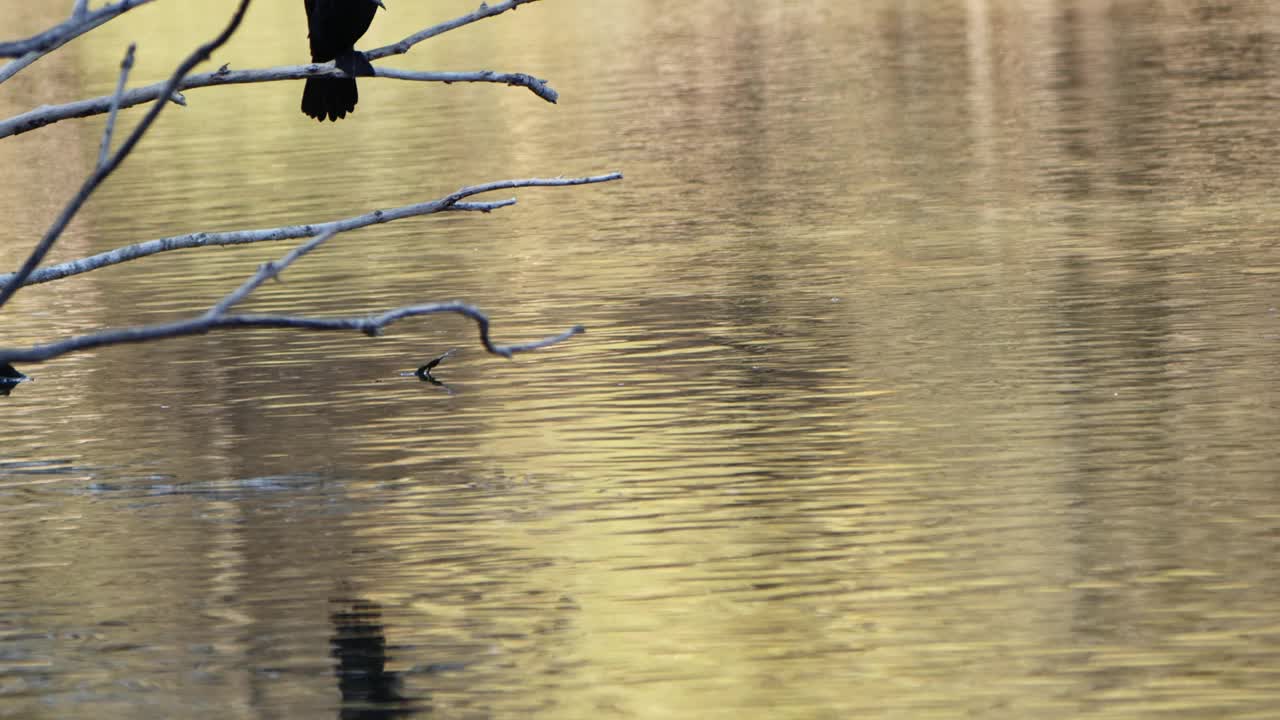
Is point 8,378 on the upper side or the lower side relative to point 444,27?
lower

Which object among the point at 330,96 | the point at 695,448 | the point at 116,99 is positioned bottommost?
the point at 695,448

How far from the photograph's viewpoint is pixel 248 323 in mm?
5723

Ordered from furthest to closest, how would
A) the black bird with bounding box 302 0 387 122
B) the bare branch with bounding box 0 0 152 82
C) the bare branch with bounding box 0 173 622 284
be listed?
the black bird with bounding box 302 0 387 122 → the bare branch with bounding box 0 173 622 284 → the bare branch with bounding box 0 0 152 82

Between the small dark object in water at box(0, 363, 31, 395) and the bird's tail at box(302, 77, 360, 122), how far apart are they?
1521mm

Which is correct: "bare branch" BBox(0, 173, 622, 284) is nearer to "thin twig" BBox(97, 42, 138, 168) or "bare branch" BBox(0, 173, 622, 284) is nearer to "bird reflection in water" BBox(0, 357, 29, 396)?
"bird reflection in water" BBox(0, 357, 29, 396)

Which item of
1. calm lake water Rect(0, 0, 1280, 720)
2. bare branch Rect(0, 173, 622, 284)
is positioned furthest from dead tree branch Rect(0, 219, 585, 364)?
calm lake water Rect(0, 0, 1280, 720)

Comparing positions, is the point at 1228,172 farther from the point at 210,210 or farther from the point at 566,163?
the point at 210,210

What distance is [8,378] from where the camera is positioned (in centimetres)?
1094

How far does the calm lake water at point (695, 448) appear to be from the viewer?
7645mm

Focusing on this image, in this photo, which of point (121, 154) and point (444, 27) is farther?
point (444, 27)

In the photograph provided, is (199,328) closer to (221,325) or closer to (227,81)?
(221,325)

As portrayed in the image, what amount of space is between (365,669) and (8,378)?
376cm

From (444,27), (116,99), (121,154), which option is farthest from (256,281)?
(444,27)

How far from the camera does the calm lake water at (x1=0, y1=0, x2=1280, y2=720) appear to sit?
7.64 meters
